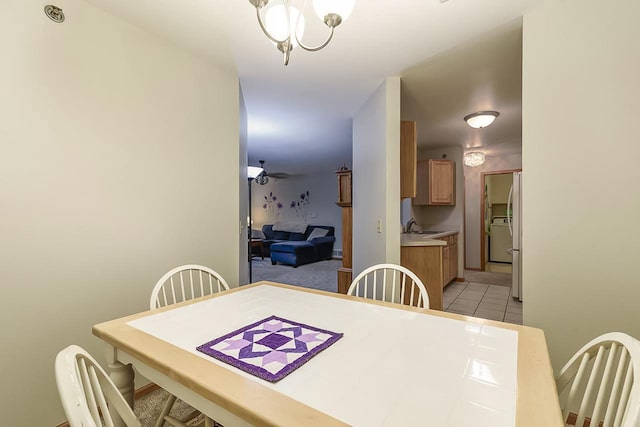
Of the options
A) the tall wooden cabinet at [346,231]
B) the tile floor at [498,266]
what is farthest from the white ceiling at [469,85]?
the tile floor at [498,266]

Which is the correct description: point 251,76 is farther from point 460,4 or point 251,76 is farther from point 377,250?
point 377,250

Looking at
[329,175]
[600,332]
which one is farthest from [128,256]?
[329,175]

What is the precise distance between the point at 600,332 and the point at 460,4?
1906 millimetres

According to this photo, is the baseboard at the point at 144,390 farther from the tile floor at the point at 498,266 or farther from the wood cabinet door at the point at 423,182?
the tile floor at the point at 498,266

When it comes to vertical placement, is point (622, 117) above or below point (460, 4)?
below

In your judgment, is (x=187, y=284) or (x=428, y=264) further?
(x=428, y=264)

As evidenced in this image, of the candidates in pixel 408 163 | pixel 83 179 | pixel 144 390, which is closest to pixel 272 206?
pixel 408 163

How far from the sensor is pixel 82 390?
2.01ft

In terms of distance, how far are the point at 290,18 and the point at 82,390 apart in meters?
1.40

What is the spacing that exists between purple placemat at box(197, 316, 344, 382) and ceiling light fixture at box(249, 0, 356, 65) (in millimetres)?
1098

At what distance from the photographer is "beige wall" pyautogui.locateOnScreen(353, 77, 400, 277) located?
2516 millimetres

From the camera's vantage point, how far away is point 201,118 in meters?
2.27

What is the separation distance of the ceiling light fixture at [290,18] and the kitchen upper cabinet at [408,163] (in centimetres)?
180

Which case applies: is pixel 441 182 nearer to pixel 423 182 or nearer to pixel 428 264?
pixel 423 182
